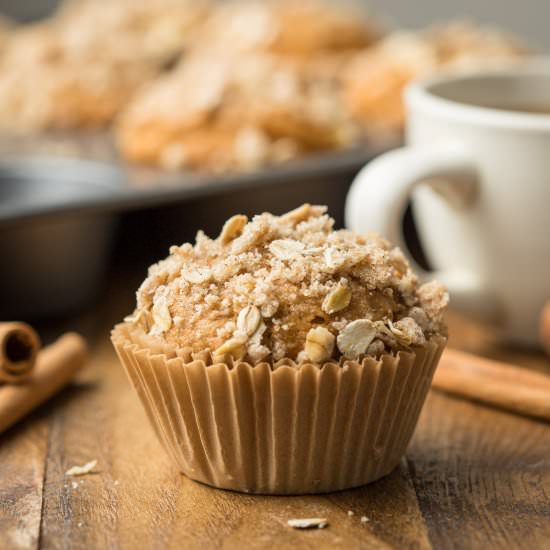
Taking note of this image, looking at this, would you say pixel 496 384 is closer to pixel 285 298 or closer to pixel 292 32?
pixel 285 298

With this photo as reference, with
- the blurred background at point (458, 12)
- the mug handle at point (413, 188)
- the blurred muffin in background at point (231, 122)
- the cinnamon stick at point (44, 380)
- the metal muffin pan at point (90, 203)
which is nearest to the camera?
the cinnamon stick at point (44, 380)

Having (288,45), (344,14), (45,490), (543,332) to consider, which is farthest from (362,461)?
(344,14)

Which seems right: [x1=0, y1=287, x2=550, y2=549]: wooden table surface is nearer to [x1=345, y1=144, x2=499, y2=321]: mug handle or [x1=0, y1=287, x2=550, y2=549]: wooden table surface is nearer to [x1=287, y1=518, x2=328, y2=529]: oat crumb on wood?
[x1=287, y1=518, x2=328, y2=529]: oat crumb on wood

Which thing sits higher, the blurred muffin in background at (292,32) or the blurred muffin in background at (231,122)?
the blurred muffin in background at (231,122)

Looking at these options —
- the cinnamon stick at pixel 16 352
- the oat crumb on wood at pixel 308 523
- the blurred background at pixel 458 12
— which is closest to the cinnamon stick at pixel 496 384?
the oat crumb on wood at pixel 308 523

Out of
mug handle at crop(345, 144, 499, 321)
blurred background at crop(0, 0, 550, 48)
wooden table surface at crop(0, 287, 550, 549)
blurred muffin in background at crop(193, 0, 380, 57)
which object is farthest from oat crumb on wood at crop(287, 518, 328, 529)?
blurred background at crop(0, 0, 550, 48)

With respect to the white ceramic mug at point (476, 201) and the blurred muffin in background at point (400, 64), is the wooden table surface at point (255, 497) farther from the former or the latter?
the blurred muffin in background at point (400, 64)

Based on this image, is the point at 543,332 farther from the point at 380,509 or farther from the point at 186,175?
the point at 186,175
